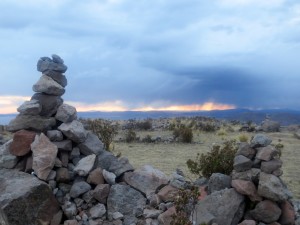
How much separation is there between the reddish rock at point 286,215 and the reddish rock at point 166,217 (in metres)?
2.20

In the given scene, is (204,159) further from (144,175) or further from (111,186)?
(111,186)

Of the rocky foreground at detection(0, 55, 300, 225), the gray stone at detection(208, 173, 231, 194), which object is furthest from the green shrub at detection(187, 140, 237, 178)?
the gray stone at detection(208, 173, 231, 194)

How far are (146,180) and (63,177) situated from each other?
1908mm

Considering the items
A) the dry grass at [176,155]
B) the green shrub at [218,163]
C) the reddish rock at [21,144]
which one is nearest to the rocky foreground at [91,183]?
the reddish rock at [21,144]

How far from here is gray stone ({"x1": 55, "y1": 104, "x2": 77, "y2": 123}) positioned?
10.7 meters

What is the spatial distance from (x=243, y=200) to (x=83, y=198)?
11.6ft

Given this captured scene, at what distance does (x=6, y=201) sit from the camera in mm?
9047

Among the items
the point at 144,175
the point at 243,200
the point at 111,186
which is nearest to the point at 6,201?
the point at 111,186

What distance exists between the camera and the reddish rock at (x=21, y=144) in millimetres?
10344

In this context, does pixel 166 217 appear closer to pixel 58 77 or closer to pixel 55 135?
pixel 55 135

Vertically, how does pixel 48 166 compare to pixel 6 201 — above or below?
above

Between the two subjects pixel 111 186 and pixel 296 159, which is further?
pixel 296 159

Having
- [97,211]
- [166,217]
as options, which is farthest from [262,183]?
[97,211]

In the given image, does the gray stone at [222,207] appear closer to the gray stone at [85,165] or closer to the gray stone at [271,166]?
the gray stone at [271,166]
